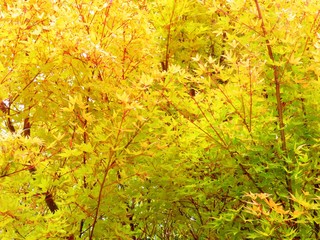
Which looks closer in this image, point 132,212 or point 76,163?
point 76,163

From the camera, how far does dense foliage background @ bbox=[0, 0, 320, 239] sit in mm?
2859

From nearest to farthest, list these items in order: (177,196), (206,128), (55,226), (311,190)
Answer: (55,226) → (206,128) → (311,190) → (177,196)

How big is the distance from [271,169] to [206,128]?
0.54 meters

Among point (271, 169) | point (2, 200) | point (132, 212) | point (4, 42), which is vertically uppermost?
point (4, 42)

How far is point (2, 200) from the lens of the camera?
2.95 meters

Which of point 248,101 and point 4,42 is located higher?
point 4,42

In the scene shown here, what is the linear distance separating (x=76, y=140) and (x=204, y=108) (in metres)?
1.02

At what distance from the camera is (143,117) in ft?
9.51

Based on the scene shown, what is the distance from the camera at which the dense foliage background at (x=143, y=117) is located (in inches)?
113

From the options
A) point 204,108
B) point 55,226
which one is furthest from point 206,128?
point 55,226

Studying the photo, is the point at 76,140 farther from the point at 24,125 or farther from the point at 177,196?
the point at 177,196

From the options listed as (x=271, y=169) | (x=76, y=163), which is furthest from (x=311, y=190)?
(x=76, y=163)

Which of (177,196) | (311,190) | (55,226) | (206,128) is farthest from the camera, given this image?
(177,196)

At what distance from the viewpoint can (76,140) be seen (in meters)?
3.36
